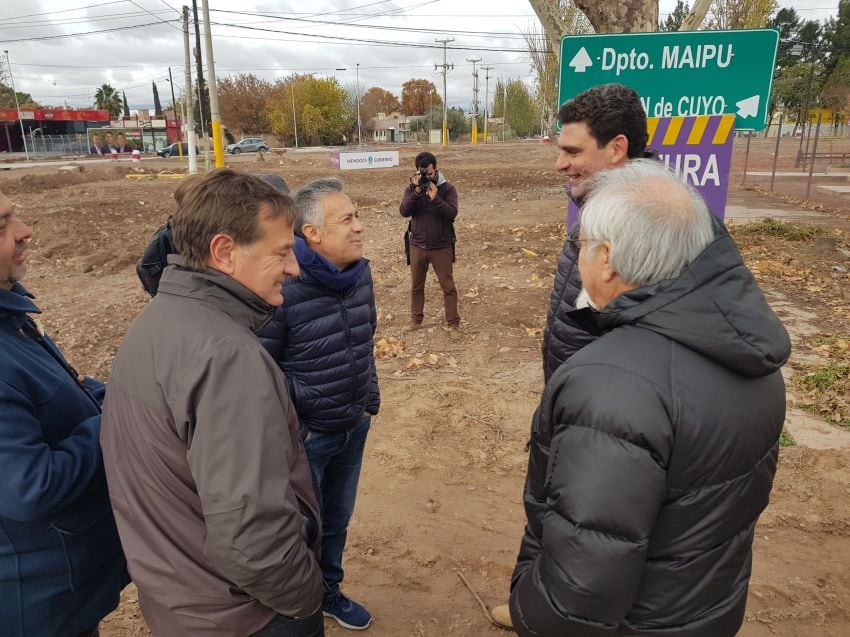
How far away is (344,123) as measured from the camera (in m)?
70.2

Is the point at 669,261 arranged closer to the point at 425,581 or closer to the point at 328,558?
the point at 328,558

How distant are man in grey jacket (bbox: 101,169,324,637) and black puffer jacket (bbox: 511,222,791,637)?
0.65 meters

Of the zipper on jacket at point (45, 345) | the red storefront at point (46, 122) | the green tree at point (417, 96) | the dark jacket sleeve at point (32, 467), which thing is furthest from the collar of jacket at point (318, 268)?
the green tree at point (417, 96)

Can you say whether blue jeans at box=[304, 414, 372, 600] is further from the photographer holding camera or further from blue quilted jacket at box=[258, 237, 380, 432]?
the photographer holding camera

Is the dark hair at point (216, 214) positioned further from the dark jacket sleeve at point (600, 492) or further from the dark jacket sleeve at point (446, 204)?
the dark jacket sleeve at point (446, 204)

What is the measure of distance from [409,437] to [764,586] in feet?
8.16

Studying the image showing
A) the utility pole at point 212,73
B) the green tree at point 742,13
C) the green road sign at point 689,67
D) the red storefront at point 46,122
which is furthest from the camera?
the red storefront at point 46,122

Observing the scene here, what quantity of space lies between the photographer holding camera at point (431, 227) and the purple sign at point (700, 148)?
3330 millimetres

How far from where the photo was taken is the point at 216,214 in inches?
60.9

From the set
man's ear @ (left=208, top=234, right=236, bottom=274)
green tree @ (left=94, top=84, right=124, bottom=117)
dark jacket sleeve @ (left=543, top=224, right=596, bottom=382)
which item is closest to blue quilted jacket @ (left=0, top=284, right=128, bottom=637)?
man's ear @ (left=208, top=234, right=236, bottom=274)

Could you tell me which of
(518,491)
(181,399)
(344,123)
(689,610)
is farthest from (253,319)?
(344,123)

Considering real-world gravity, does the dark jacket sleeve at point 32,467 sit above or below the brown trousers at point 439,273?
above

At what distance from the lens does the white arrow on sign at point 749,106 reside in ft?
11.2

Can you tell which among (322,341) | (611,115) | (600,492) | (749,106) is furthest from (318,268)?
(749,106)
